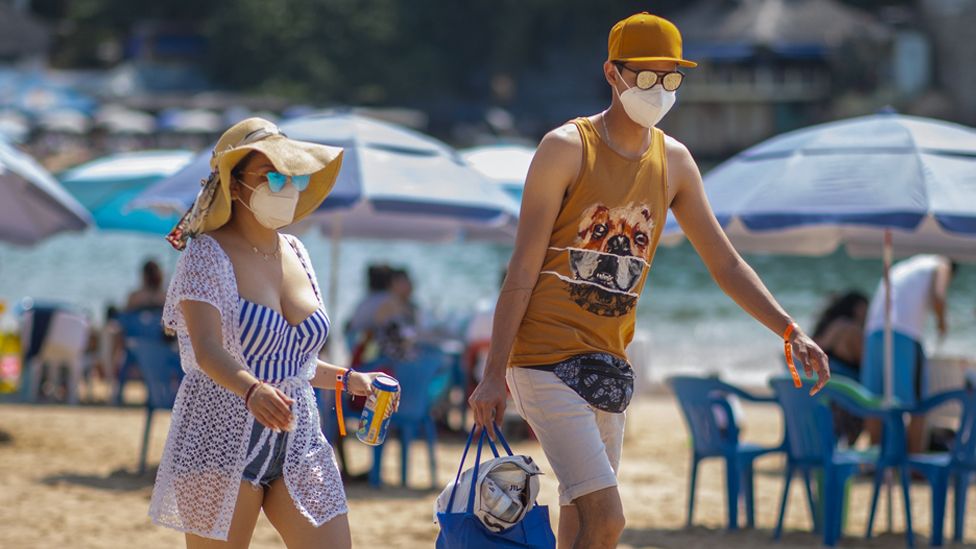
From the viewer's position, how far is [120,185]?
441 inches

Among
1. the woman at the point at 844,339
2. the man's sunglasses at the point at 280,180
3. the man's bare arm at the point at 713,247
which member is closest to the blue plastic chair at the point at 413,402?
the woman at the point at 844,339

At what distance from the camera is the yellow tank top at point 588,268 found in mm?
3461

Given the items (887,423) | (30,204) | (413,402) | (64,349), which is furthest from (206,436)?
(64,349)

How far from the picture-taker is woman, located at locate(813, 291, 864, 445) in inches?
322

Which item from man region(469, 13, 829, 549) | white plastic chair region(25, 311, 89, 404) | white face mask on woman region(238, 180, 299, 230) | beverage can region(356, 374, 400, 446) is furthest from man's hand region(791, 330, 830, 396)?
white plastic chair region(25, 311, 89, 404)

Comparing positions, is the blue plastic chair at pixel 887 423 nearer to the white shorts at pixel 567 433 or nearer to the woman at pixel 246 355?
the white shorts at pixel 567 433

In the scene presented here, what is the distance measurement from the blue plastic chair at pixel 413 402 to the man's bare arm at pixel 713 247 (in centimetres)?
387

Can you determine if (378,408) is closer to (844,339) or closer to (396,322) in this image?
(396,322)

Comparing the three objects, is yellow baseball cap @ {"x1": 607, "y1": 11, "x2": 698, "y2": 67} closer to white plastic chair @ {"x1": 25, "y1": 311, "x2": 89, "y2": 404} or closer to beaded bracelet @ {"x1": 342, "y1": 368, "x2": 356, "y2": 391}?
beaded bracelet @ {"x1": 342, "y1": 368, "x2": 356, "y2": 391}

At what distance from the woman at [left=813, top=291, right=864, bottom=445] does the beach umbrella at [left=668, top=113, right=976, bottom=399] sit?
3.68ft

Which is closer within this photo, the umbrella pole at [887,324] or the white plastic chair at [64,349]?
the umbrella pole at [887,324]

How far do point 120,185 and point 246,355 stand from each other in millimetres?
8259

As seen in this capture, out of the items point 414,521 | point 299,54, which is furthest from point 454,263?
point 299,54

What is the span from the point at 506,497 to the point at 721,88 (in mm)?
66277
